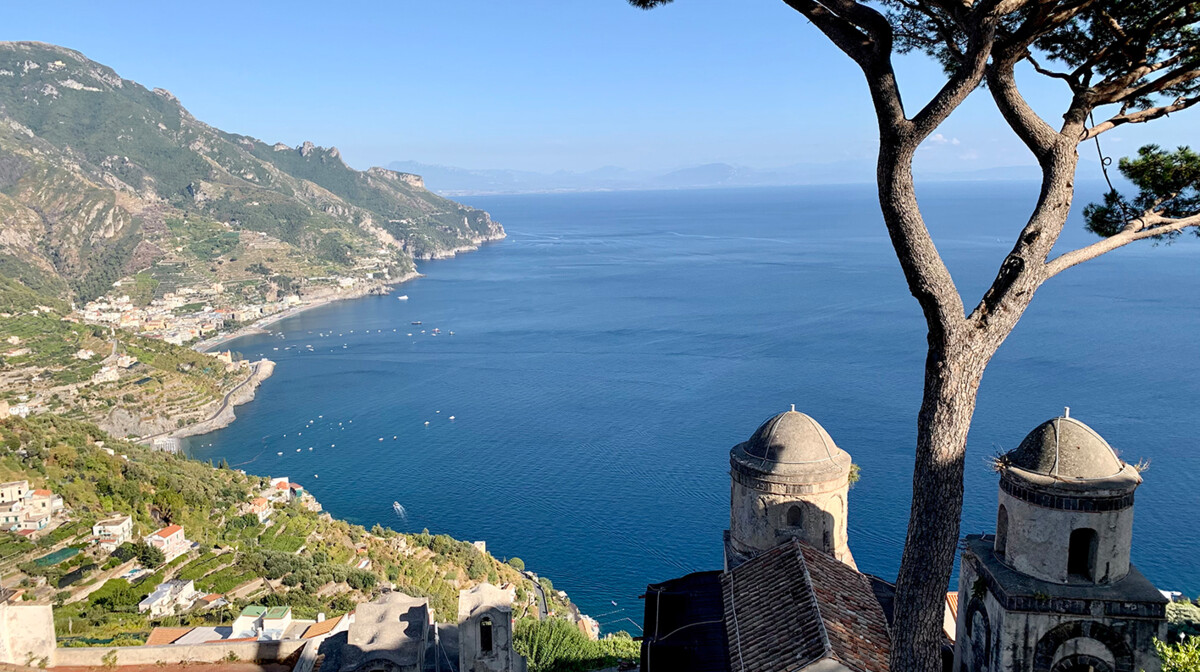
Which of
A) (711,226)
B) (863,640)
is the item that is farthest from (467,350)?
(711,226)

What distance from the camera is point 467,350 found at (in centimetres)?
7562

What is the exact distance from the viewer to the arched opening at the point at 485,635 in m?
9.42

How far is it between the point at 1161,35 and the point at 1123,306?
7632cm

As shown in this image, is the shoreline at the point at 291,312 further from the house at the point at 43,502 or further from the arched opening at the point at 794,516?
the arched opening at the point at 794,516

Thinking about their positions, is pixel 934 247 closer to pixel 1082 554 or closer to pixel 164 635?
pixel 1082 554

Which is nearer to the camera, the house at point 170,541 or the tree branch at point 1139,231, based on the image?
the tree branch at point 1139,231

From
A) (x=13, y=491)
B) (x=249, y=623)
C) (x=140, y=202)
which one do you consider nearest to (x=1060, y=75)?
(x=249, y=623)

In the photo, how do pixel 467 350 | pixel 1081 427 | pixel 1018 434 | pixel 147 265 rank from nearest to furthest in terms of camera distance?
pixel 1081 427 < pixel 1018 434 < pixel 467 350 < pixel 147 265

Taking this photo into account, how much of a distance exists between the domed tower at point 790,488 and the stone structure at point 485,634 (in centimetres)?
379

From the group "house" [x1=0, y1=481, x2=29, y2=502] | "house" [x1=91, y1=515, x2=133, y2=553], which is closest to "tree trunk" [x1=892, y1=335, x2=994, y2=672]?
"house" [x1=91, y1=515, x2=133, y2=553]

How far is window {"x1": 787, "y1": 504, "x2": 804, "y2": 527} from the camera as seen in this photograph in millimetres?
11203

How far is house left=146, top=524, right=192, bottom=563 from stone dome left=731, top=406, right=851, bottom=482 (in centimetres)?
2402

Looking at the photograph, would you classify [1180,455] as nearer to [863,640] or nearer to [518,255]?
[863,640]

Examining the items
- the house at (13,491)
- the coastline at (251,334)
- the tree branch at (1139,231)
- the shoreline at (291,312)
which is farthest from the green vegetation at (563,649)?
the shoreline at (291,312)
